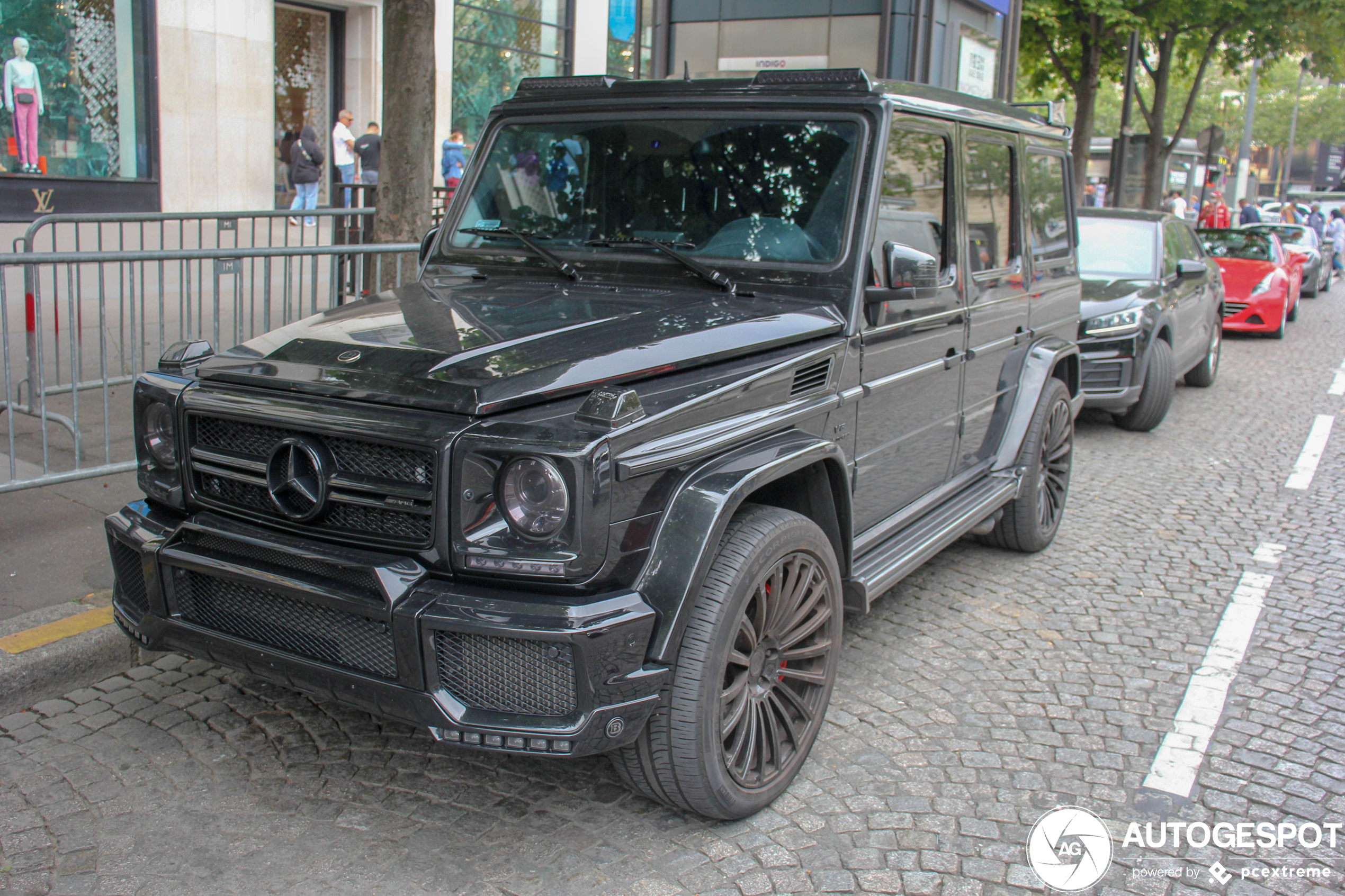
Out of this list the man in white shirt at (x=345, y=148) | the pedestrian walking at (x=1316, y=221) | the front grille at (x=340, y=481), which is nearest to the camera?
the front grille at (x=340, y=481)

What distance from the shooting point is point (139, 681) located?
13.3 feet

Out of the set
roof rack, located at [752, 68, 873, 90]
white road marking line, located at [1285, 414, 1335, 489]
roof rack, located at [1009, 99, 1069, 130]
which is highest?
roof rack, located at [1009, 99, 1069, 130]

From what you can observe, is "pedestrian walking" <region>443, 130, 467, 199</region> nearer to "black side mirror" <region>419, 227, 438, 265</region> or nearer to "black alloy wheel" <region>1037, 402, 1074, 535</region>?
"black alloy wheel" <region>1037, 402, 1074, 535</region>

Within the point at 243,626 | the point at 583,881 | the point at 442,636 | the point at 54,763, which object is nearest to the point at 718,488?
the point at 442,636

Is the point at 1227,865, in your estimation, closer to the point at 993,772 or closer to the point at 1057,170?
the point at 993,772

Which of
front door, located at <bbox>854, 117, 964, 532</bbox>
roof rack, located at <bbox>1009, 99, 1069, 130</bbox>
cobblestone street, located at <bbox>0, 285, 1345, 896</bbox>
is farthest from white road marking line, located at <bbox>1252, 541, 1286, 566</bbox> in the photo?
roof rack, located at <bbox>1009, 99, 1069, 130</bbox>

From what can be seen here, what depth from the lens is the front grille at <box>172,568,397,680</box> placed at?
2.77 m

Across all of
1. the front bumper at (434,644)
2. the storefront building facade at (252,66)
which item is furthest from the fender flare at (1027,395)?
the storefront building facade at (252,66)

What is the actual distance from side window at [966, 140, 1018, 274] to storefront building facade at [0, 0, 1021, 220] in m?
6.24

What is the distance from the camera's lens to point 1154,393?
888 cm

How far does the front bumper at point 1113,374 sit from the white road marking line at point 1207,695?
326 cm

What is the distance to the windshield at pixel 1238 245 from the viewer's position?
620 inches

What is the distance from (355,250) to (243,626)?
3.66 m

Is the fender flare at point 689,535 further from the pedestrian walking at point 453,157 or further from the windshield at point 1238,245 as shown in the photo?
the pedestrian walking at point 453,157
